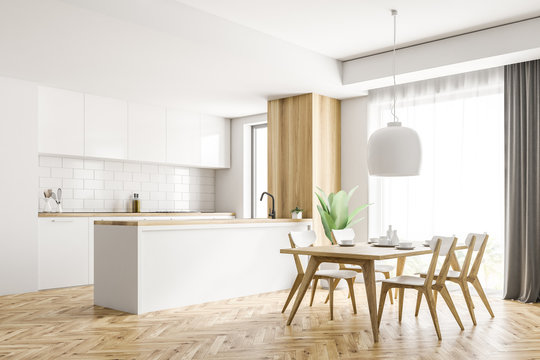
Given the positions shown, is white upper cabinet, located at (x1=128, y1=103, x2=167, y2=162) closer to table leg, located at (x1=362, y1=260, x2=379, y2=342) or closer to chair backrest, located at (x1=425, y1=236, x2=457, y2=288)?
table leg, located at (x1=362, y1=260, x2=379, y2=342)

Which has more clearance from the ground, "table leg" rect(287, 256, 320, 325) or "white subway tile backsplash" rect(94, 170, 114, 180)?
"white subway tile backsplash" rect(94, 170, 114, 180)

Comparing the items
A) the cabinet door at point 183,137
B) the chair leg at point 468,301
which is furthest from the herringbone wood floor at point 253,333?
the cabinet door at point 183,137

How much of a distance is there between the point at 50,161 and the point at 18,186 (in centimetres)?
89

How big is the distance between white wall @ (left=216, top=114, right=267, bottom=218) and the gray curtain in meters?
3.76

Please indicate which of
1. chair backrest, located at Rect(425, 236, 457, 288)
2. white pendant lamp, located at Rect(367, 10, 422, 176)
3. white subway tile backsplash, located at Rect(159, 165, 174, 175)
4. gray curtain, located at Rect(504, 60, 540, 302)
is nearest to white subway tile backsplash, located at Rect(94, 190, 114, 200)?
white subway tile backsplash, located at Rect(159, 165, 174, 175)

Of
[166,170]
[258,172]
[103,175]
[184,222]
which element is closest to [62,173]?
[103,175]

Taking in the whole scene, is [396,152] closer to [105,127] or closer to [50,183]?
[105,127]

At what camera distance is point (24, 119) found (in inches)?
226

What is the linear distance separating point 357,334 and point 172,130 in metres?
4.61

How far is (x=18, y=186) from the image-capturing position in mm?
5668

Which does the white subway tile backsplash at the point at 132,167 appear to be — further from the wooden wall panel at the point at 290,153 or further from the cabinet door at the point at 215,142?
the wooden wall panel at the point at 290,153

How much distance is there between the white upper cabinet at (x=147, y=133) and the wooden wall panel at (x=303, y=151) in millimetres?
1618

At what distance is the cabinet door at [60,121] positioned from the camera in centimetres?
601

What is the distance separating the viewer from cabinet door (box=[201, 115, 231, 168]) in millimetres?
7902
